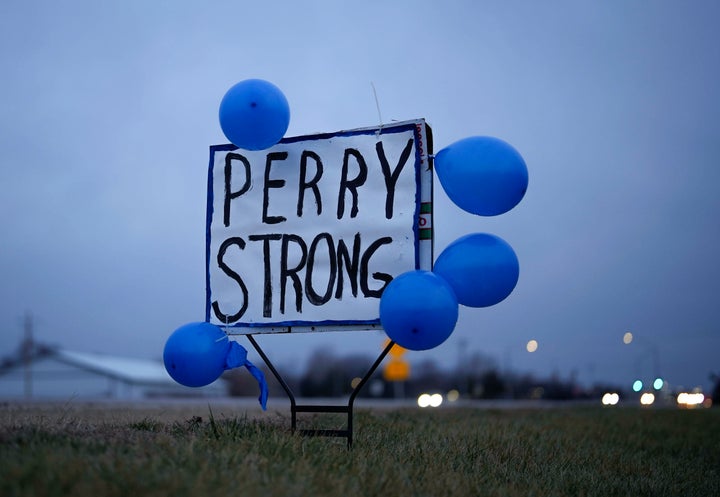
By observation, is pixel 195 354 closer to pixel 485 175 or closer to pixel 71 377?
pixel 485 175

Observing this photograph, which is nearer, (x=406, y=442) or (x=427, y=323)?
(x=427, y=323)

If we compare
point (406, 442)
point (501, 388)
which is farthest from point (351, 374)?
point (406, 442)

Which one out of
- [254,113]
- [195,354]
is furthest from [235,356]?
[254,113]

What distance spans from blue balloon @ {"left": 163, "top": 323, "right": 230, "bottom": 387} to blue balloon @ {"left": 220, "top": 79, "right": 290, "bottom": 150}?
1.83 m

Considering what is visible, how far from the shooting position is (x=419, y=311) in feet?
19.2

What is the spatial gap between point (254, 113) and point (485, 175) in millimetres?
2148

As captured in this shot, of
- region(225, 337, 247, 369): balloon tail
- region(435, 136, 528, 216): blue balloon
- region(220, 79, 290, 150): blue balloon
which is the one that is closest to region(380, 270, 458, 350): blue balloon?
region(435, 136, 528, 216): blue balloon

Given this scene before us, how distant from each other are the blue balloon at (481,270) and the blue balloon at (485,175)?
304 mm

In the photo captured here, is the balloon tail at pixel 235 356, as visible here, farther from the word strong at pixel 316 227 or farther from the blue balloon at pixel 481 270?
the blue balloon at pixel 481 270

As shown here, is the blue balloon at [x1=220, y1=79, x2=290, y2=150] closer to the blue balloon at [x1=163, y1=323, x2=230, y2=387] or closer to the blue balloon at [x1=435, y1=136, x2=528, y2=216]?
the blue balloon at [x1=435, y1=136, x2=528, y2=216]

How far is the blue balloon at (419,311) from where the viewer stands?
5867mm

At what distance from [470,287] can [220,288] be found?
8.43 feet

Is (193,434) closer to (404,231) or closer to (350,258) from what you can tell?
(350,258)

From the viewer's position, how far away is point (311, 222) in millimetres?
7266
